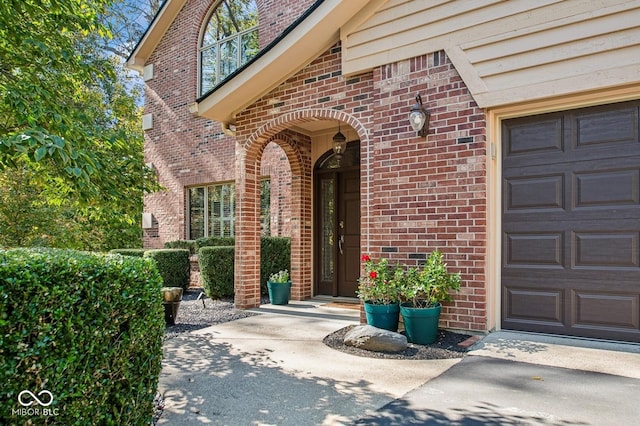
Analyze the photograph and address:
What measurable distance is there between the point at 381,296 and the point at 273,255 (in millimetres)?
3671

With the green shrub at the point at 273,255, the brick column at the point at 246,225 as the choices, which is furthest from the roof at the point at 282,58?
the green shrub at the point at 273,255

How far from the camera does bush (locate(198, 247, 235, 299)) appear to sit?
7902 mm

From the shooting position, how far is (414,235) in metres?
4.80

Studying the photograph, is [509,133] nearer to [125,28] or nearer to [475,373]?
[475,373]

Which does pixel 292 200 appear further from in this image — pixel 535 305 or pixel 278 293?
pixel 535 305

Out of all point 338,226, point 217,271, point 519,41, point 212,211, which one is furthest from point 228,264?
point 519,41

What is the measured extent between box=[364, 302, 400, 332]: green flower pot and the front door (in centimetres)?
275

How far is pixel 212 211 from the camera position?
9984 millimetres

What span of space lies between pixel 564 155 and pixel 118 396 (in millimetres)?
4139

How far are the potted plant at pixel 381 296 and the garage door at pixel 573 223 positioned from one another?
110cm

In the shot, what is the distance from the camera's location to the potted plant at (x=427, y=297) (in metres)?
4.29

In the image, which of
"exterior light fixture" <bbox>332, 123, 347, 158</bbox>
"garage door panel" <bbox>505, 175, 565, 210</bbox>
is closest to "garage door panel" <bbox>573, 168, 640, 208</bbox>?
"garage door panel" <bbox>505, 175, 565, 210</bbox>

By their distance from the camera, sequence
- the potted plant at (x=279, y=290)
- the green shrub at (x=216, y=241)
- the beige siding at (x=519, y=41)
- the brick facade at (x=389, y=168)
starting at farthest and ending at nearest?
the green shrub at (x=216, y=241)
the potted plant at (x=279, y=290)
the brick facade at (x=389, y=168)
the beige siding at (x=519, y=41)

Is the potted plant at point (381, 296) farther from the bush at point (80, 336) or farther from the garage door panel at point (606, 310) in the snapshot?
the bush at point (80, 336)
